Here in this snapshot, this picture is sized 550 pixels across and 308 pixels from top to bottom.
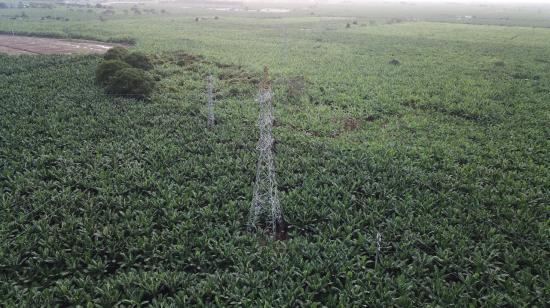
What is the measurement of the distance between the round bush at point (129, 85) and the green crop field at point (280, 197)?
120 cm

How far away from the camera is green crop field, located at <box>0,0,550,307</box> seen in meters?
10.5

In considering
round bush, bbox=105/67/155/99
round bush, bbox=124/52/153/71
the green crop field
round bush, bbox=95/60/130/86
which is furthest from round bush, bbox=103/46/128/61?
round bush, bbox=105/67/155/99

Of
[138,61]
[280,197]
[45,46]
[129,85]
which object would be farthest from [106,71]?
[45,46]

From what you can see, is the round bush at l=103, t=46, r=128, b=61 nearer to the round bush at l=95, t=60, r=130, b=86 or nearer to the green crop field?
the green crop field

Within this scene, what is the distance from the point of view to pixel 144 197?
568 inches

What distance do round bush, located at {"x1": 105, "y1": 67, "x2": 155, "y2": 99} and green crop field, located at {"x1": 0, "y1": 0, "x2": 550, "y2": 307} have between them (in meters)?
1.20

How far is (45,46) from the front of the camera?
161 feet

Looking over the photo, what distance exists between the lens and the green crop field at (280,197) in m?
10.5

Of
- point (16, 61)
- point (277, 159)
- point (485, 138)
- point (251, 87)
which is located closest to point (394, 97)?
point (485, 138)

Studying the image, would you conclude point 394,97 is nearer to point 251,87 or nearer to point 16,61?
point 251,87

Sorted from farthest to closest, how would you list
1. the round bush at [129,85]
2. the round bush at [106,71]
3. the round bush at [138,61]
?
the round bush at [138,61] → the round bush at [106,71] → the round bush at [129,85]

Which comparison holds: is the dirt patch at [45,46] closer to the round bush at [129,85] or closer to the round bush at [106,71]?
the round bush at [106,71]

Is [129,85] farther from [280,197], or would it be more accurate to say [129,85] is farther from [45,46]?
[45,46]

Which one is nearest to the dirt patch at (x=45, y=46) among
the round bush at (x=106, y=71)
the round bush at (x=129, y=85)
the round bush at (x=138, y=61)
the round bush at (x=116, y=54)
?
the round bush at (x=116, y=54)
